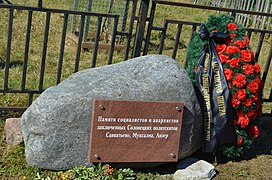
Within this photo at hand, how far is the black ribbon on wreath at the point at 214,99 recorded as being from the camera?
450 centimetres

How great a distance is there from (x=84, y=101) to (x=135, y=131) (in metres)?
0.54

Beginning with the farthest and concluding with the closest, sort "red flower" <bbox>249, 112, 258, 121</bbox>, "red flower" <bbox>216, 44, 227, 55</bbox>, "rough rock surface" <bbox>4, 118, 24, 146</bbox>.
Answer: "red flower" <bbox>249, 112, 258, 121</bbox> < "red flower" <bbox>216, 44, 227, 55</bbox> < "rough rock surface" <bbox>4, 118, 24, 146</bbox>

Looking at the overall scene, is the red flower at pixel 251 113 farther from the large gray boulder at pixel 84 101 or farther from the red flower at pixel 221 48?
the red flower at pixel 221 48

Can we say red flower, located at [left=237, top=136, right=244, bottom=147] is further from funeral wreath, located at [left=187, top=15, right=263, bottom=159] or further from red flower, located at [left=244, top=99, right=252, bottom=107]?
red flower, located at [left=244, top=99, right=252, bottom=107]

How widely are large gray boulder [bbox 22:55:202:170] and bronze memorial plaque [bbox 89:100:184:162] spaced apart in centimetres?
7

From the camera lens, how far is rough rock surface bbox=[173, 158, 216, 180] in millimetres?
4296

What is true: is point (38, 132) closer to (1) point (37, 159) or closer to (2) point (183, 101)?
(1) point (37, 159)

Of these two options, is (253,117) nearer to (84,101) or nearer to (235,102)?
(235,102)

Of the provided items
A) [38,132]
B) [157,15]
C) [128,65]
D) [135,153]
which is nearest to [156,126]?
[135,153]

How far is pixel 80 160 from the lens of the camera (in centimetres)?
416

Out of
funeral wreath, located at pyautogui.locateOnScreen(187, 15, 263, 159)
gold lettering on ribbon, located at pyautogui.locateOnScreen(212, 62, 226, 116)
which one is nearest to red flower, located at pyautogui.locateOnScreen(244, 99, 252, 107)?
funeral wreath, located at pyautogui.locateOnScreen(187, 15, 263, 159)

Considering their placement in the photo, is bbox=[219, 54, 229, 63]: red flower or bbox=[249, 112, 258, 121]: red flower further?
bbox=[249, 112, 258, 121]: red flower

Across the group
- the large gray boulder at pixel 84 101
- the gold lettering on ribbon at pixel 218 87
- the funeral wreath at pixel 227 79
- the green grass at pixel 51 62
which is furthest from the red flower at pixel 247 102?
the green grass at pixel 51 62

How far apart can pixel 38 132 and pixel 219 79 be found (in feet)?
5.75
